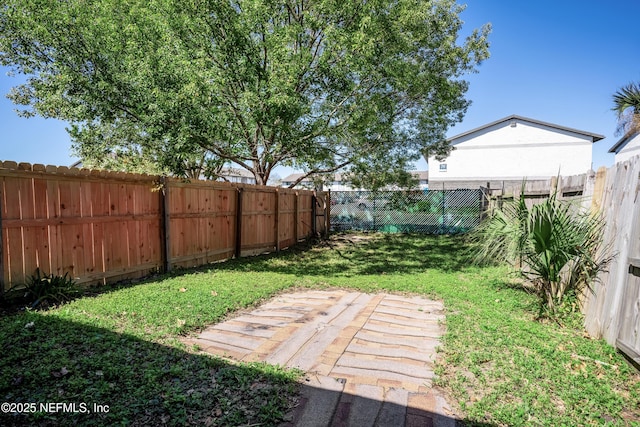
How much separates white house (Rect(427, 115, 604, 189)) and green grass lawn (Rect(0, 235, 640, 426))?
1831 cm

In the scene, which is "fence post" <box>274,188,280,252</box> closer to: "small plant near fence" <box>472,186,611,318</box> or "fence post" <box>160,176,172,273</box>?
"fence post" <box>160,176,172,273</box>

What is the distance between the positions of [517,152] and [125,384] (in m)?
24.2

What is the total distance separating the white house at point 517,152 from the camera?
68.6 feet

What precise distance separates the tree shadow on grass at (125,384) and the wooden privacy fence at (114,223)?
5.10 ft

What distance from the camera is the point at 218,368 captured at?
264 cm

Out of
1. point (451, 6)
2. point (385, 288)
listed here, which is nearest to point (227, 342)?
point (385, 288)

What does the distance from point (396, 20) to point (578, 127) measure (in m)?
19.6

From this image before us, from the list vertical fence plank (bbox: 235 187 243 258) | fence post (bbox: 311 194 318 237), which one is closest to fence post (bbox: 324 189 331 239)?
fence post (bbox: 311 194 318 237)

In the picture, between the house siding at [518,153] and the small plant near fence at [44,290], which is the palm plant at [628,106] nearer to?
the house siding at [518,153]

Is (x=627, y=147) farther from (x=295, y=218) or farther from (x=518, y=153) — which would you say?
(x=295, y=218)

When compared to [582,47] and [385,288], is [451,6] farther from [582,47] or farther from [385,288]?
[385,288]

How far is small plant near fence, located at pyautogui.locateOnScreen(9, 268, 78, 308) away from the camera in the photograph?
157 inches

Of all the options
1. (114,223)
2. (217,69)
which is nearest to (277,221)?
(217,69)

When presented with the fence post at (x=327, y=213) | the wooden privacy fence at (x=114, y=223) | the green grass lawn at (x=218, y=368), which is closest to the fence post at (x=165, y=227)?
the wooden privacy fence at (x=114, y=223)
